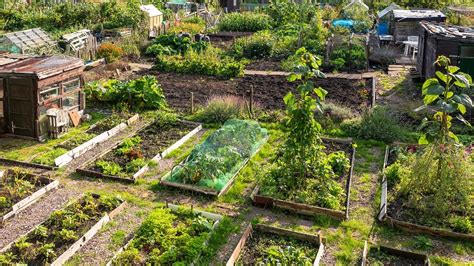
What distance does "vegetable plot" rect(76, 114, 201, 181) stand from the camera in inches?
434

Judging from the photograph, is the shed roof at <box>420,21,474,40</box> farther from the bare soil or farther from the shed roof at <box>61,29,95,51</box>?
the shed roof at <box>61,29,95,51</box>

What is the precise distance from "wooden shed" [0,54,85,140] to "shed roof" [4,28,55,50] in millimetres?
6331

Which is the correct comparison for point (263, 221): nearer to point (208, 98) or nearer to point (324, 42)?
point (208, 98)

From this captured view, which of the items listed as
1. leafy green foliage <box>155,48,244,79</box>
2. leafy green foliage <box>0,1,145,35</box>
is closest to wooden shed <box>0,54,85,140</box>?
leafy green foliage <box>155,48,244,79</box>

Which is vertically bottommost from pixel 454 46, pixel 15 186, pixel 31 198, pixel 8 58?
pixel 31 198

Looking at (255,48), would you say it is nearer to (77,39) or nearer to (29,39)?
(77,39)

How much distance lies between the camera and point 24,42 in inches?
778

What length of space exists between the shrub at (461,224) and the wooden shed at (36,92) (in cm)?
956

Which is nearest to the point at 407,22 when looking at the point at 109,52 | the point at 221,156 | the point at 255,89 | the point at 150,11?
the point at 255,89

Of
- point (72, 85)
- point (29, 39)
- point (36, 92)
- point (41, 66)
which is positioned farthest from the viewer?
point (29, 39)

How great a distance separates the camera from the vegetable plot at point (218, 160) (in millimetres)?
10297

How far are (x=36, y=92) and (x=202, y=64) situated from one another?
830 centimetres

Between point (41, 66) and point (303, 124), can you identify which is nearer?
point (303, 124)

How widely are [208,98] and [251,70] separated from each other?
14.7 ft
